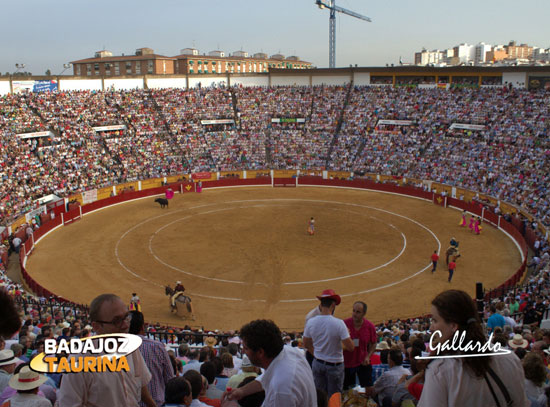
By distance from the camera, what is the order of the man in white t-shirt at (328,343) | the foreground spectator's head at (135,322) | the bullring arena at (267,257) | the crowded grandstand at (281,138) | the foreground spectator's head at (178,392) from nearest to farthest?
the foreground spectator's head at (178,392) < the foreground spectator's head at (135,322) < the man in white t-shirt at (328,343) < the bullring arena at (267,257) < the crowded grandstand at (281,138)

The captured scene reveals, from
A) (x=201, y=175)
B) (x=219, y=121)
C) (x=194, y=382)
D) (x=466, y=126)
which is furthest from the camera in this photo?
(x=219, y=121)

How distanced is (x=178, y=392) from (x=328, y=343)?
2601mm

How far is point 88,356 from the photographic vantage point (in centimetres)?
429

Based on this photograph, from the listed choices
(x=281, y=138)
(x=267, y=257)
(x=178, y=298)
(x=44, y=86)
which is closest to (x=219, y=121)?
(x=281, y=138)

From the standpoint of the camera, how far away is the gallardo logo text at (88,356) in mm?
4254

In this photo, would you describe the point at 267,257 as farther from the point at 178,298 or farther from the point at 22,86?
the point at 22,86

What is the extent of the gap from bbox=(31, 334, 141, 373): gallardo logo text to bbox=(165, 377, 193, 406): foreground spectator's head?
1356mm

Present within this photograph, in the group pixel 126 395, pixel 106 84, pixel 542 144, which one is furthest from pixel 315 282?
pixel 106 84

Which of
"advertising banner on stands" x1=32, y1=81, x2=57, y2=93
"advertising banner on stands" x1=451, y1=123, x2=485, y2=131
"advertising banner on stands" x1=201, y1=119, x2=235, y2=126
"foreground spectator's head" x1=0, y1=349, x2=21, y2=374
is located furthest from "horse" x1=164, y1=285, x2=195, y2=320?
"advertising banner on stands" x1=32, y1=81, x2=57, y2=93

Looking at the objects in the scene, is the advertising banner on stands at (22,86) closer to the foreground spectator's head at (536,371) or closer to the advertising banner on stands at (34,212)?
the advertising banner on stands at (34,212)

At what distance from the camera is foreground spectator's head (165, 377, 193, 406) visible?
5.73m

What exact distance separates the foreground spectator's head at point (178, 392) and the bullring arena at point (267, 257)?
16149mm

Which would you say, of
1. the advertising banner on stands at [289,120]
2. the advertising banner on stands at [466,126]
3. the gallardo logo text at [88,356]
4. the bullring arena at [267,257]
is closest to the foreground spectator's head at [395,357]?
the gallardo logo text at [88,356]

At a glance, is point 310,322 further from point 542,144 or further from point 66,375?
point 542,144
